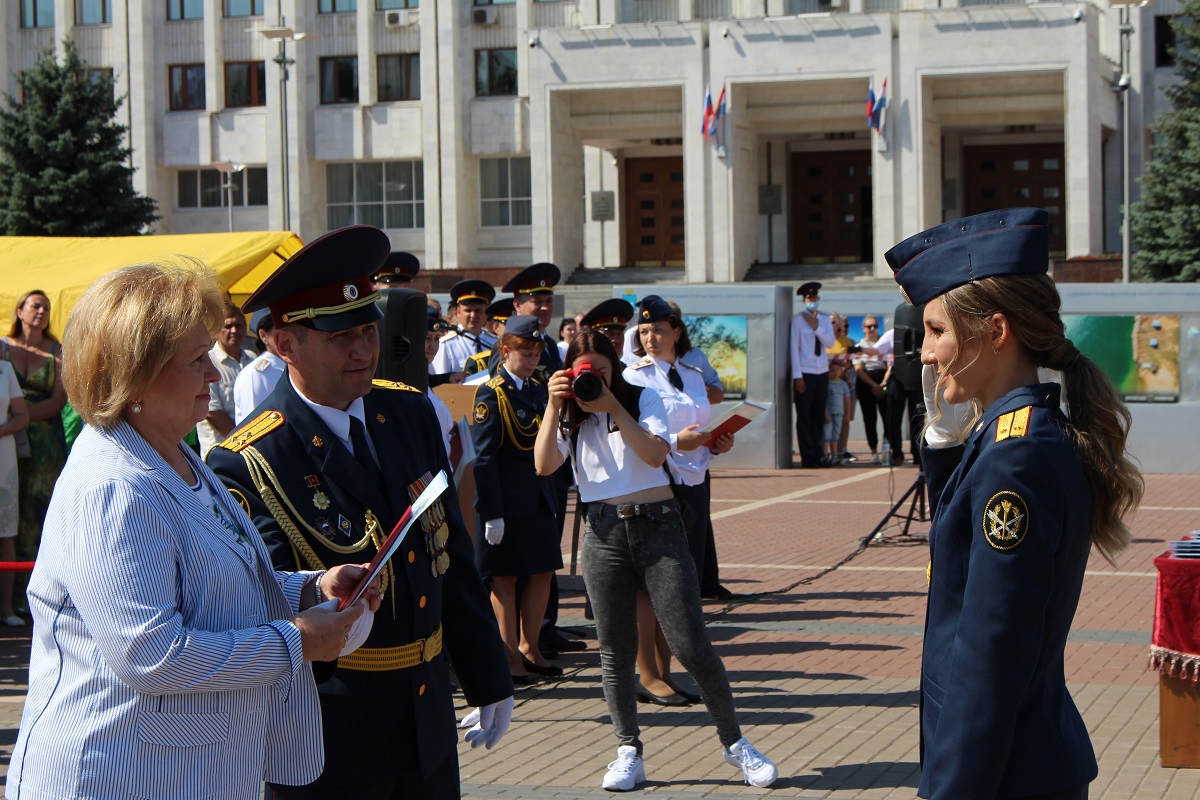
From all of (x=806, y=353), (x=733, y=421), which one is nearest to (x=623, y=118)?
(x=806, y=353)

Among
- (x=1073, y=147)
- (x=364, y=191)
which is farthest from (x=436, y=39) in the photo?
(x=1073, y=147)

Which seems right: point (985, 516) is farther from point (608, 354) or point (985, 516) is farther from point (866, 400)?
point (866, 400)

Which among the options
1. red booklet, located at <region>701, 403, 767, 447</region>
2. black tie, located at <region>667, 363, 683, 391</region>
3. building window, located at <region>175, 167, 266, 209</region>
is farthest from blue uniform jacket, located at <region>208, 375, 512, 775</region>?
building window, located at <region>175, 167, 266, 209</region>

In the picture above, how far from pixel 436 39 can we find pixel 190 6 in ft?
30.7

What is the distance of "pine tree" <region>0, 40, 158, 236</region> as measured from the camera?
139 feet

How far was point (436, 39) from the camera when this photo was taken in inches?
1919

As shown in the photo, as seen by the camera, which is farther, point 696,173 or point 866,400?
point 696,173

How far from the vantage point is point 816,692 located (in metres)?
7.75

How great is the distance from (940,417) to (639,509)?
2711 millimetres

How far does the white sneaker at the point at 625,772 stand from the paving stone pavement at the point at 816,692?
0.08 m

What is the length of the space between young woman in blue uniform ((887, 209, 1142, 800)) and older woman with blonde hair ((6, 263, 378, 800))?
1.17m

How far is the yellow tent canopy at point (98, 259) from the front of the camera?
1243 centimetres

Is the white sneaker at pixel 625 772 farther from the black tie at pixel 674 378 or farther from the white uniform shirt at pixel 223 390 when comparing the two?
the white uniform shirt at pixel 223 390

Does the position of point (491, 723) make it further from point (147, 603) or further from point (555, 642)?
point (555, 642)
